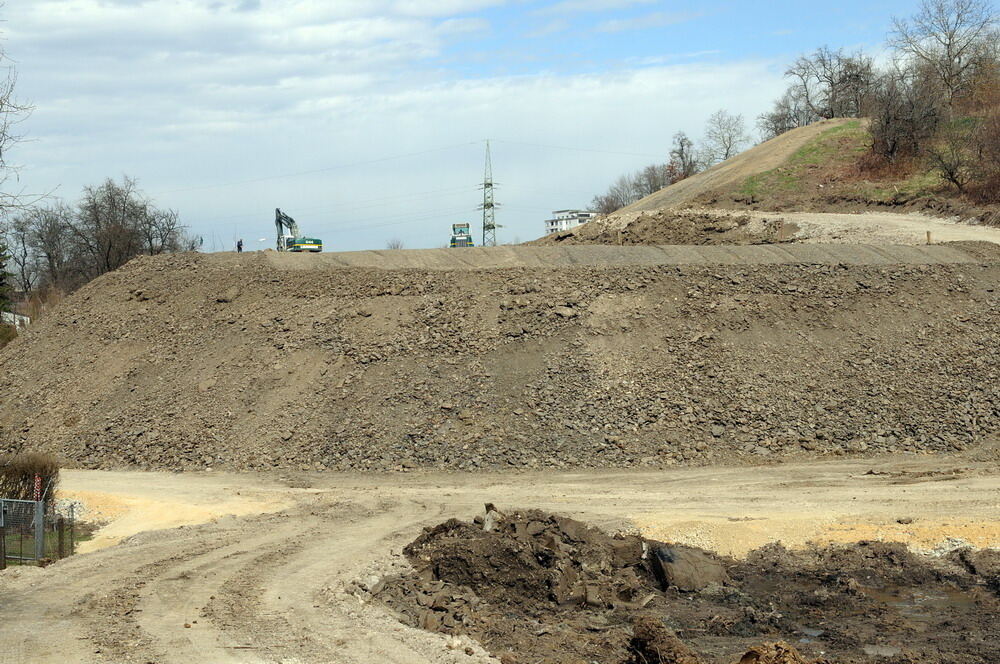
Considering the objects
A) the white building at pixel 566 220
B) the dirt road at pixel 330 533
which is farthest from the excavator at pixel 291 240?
the white building at pixel 566 220

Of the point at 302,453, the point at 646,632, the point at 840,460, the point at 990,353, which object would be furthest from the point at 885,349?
the point at 646,632

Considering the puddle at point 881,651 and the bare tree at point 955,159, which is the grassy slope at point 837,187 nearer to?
the bare tree at point 955,159

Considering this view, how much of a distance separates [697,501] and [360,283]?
1468cm

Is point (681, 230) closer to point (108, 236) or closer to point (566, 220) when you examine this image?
point (108, 236)

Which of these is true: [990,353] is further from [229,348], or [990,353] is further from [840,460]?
[229,348]

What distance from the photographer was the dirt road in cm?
1025

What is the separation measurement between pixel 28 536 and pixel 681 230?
95.0 ft

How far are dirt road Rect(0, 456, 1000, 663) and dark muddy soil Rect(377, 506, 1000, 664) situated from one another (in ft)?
2.22

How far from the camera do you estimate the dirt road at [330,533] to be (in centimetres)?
1025

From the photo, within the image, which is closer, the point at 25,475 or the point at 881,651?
the point at 881,651

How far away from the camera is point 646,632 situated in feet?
32.1

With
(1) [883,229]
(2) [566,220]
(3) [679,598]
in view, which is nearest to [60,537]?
(3) [679,598]

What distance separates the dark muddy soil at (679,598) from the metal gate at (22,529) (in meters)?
5.46

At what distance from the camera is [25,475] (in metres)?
17.8
